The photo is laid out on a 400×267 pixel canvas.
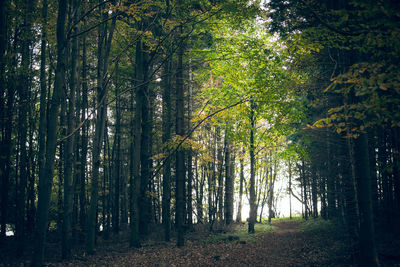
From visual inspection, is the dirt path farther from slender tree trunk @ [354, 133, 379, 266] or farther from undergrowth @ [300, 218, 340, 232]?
undergrowth @ [300, 218, 340, 232]

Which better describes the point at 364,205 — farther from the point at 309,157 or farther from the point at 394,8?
the point at 309,157

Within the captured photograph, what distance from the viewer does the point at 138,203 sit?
11.8 metres

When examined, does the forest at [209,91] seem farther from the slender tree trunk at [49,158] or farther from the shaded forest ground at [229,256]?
the shaded forest ground at [229,256]

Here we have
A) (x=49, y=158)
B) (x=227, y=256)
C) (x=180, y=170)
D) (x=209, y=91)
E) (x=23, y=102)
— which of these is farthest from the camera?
(x=209, y=91)

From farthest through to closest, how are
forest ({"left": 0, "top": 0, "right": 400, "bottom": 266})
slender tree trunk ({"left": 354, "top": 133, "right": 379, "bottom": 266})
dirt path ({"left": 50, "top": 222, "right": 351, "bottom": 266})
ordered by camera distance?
dirt path ({"left": 50, "top": 222, "right": 351, "bottom": 266})
slender tree trunk ({"left": 354, "top": 133, "right": 379, "bottom": 266})
forest ({"left": 0, "top": 0, "right": 400, "bottom": 266})

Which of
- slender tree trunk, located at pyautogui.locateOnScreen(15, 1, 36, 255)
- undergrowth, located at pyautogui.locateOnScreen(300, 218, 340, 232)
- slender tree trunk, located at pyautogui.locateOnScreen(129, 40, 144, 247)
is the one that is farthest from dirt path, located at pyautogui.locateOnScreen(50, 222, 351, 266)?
slender tree trunk, located at pyautogui.locateOnScreen(15, 1, 36, 255)

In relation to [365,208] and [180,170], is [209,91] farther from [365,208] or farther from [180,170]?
[365,208]

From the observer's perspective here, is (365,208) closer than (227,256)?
Yes

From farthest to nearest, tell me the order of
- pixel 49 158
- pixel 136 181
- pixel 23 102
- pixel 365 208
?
1. pixel 23 102
2. pixel 136 181
3. pixel 365 208
4. pixel 49 158

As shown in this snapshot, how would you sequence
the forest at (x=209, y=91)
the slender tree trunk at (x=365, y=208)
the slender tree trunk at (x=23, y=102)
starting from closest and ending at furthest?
the forest at (x=209, y=91) → the slender tree trunk at (x=365, y=208) → the slender tree trunk at (x=23, y=102)

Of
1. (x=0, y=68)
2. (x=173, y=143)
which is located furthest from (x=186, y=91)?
(x=0, y=68)

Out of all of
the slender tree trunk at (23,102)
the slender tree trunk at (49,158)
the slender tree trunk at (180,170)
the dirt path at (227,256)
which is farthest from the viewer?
the slender tree trunk at (180,170)

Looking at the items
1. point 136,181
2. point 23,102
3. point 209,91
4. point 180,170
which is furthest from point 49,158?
point 209,91

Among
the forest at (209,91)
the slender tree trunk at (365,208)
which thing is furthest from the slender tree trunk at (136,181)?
the slender tree trunk at (365,208)
